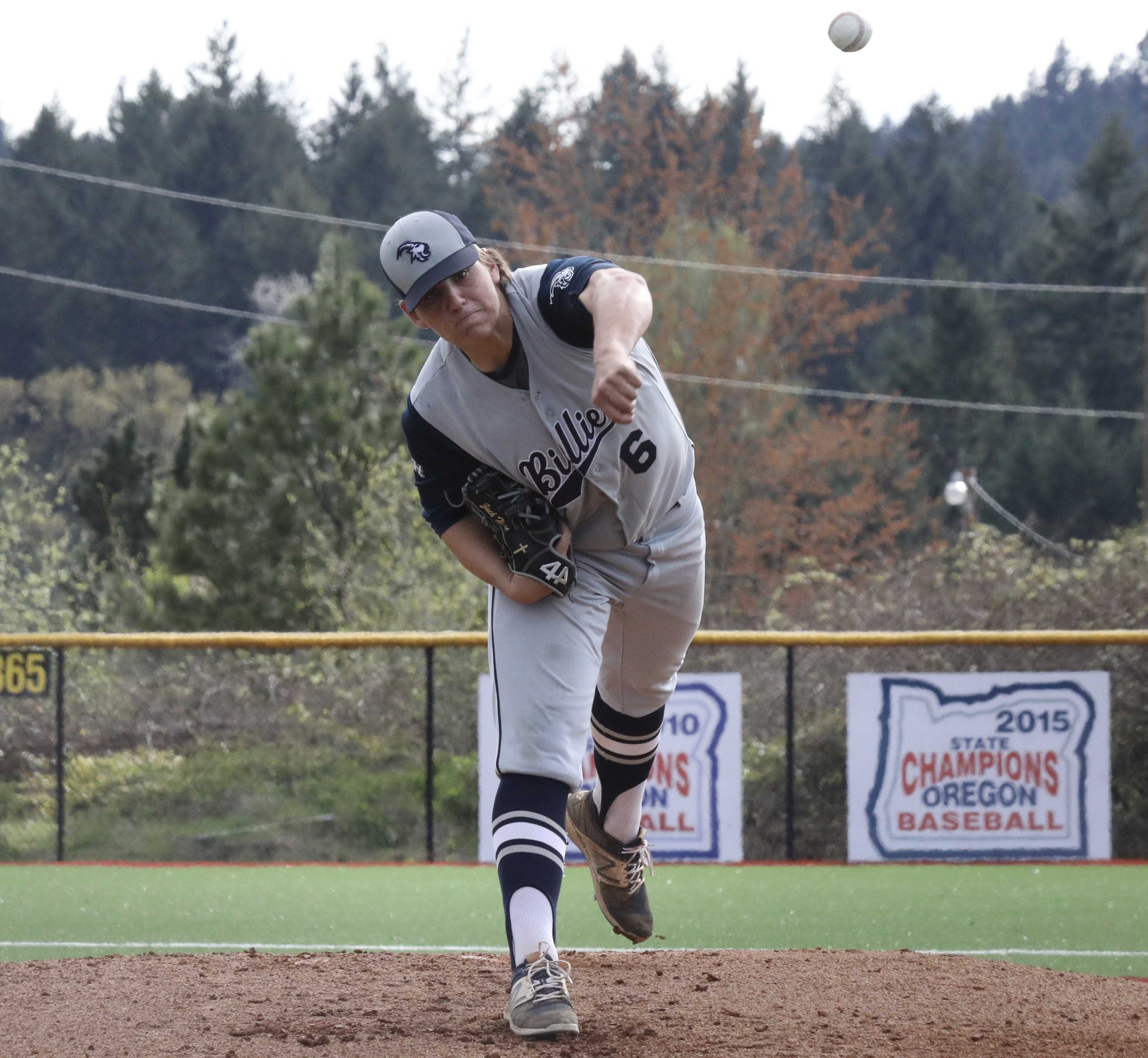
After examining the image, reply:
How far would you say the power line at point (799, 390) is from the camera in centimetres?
2730

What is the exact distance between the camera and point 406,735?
1323cm

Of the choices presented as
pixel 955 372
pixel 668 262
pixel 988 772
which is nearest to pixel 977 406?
pixel 955 372

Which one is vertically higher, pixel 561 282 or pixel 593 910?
pixel 561 282

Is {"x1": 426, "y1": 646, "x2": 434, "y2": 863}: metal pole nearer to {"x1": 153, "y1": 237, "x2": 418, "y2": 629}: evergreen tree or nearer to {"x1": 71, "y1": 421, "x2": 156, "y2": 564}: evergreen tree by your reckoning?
{"x1": 153, "y1": 237, "x2": 418, "y2": 629}: evergreen tree

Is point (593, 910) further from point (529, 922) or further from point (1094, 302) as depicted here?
point (1094, 302)

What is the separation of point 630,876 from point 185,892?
148 inches

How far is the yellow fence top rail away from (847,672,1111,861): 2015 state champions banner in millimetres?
217

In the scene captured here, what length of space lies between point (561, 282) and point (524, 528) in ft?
2.06

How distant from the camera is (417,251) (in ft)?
11.5

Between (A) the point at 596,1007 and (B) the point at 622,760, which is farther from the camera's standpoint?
(B) the point at 622,760

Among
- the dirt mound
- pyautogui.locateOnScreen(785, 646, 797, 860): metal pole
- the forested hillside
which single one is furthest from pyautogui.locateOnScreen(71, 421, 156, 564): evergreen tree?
the dirt mound

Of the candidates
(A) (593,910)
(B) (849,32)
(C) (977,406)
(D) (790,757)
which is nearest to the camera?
(A) (593,910)

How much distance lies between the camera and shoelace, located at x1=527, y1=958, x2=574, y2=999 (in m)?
3.52

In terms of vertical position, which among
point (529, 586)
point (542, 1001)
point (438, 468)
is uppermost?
point (438, 468)
